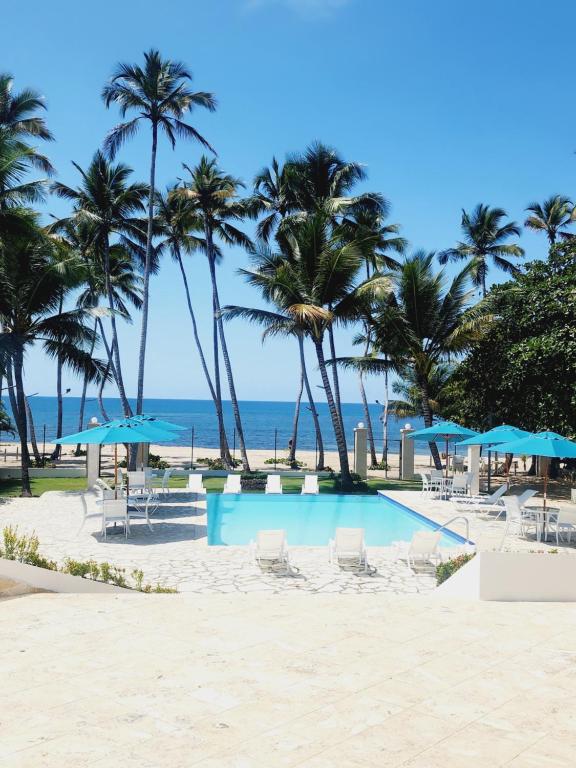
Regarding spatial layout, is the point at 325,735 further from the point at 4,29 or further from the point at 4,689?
the point at 4,29

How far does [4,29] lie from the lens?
13.0 meters

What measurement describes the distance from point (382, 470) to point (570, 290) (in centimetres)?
1430

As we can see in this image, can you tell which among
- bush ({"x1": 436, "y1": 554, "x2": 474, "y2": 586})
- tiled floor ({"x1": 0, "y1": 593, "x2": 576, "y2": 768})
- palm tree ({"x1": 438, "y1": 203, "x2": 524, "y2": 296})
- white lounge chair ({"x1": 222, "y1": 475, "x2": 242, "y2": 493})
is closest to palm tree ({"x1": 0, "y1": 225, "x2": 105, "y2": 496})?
white lounge chair ({"x1": 222, "y1": 475, "x2": 242, "y2": 493})

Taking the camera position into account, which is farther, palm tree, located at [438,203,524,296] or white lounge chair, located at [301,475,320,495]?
palm tree, located at [438,203,524,296]

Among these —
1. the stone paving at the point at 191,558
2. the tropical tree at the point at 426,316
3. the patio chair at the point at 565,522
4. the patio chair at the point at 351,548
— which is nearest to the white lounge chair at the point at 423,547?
the stone paving at the point at 191,558

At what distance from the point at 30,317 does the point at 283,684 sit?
647 inches

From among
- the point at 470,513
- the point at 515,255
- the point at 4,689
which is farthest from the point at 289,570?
the point at 515,255

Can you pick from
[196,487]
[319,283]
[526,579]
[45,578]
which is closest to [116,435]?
[45,578]

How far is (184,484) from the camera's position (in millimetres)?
22969

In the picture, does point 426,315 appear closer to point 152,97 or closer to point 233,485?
point 233,485

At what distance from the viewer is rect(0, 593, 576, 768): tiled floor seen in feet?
14.5

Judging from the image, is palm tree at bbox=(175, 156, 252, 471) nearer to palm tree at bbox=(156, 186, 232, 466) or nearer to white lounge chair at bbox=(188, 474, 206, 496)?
palm tree at bbox=(156, 186, 232, 466)

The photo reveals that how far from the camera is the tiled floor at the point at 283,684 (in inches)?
174

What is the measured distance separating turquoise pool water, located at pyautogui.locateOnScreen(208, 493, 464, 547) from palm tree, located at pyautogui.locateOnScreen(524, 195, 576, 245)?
83.0 ft
